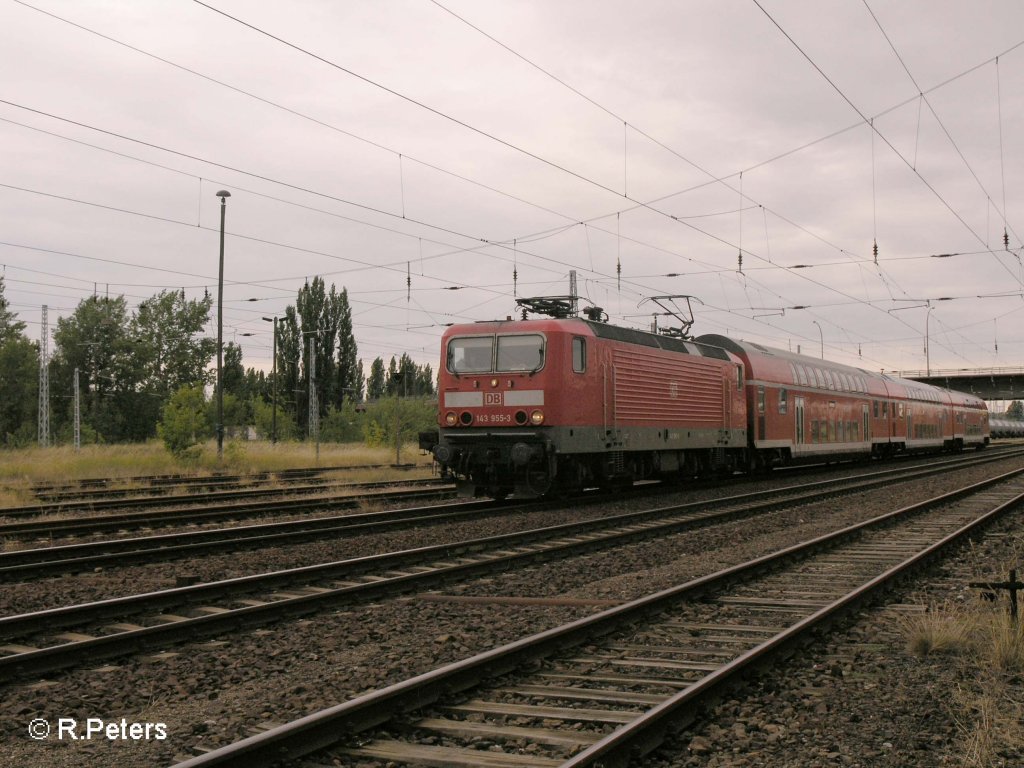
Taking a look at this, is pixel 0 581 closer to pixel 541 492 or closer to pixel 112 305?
pixel 541 492

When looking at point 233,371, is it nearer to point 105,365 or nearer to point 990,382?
point 105,365

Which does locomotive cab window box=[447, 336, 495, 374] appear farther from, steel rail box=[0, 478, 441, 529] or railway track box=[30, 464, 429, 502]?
railway track box=[30, 464, 429, 502]

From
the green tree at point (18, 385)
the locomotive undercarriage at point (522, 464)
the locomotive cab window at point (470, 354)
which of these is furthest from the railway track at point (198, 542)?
the green tree at point (18, 385)

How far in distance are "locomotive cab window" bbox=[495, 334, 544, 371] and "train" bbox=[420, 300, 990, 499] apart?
0.08ft

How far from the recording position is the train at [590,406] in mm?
16422

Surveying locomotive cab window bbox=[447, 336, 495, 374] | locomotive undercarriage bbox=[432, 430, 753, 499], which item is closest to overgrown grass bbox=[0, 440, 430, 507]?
locomotive undercarriage bbox=[432, 430, 753, 499]

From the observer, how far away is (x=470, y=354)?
17.3m

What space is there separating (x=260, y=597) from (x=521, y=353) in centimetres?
882

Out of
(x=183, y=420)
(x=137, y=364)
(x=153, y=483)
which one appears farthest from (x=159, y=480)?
(x=137, y=364)

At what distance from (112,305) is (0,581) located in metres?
50.7

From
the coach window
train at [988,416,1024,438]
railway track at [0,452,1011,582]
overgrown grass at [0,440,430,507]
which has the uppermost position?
the coach window

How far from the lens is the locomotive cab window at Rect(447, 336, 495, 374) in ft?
56.1

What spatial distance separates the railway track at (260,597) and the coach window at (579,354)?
11.2ft

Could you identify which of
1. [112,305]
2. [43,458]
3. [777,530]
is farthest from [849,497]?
[112,305]
